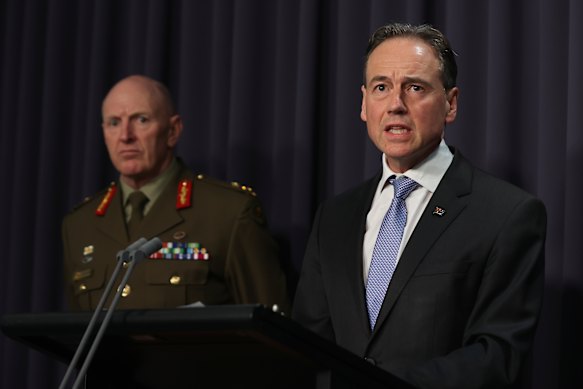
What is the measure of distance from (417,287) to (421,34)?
2.04 feet

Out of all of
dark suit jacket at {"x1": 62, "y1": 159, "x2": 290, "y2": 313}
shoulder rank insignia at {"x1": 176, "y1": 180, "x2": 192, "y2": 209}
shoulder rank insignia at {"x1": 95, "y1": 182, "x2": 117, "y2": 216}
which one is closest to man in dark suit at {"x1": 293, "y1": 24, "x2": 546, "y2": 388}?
dark suit jacket at {"x1": 62, "y1": 159, "x2": 290, "y2": 313}

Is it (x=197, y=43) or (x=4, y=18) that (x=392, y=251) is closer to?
(x=197, y=43)

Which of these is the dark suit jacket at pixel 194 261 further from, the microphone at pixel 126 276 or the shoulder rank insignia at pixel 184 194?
the microphone at pixel 126 276

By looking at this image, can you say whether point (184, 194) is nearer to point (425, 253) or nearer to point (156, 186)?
point (156, 186)

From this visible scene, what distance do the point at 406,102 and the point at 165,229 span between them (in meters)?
0.92

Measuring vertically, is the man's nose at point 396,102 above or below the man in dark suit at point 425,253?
above

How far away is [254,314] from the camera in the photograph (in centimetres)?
148

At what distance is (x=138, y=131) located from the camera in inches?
124

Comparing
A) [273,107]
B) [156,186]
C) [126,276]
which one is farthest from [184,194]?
[126,276]

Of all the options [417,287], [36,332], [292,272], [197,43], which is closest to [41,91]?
[197,43]

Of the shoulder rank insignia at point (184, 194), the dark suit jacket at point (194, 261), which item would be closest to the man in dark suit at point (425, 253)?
the dark suit jacket at point (194, 261)

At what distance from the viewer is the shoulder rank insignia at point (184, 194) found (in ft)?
10.3

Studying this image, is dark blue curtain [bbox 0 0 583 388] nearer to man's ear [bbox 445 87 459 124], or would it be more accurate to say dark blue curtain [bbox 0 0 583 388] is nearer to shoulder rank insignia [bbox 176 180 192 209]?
shoulder rank insignia [bbox 176 180 192 209]

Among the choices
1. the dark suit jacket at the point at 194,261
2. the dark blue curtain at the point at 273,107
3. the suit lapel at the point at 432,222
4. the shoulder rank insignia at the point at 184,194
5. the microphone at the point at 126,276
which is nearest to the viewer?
the microphone at the point at 126,276
